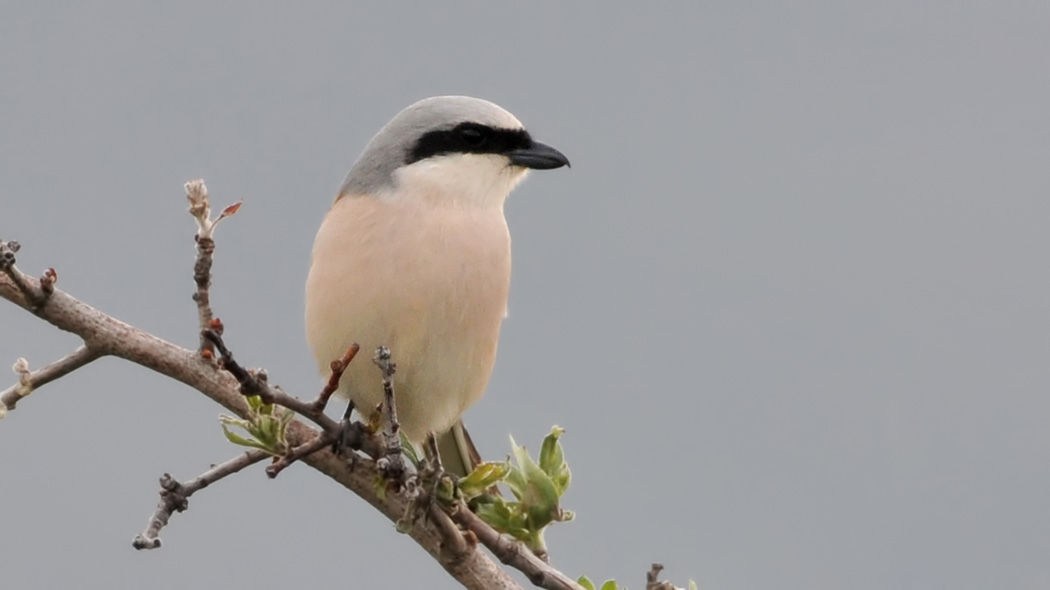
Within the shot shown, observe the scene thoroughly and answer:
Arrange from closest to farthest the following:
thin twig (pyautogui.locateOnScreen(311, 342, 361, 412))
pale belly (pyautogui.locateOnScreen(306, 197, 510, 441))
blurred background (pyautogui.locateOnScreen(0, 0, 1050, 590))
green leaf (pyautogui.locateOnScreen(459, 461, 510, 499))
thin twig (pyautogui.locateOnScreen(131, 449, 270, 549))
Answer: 1. thin twig (pyautogui.locateOnScreen(131, 449, 270, 549))
2. thin twig (pyautogui.locateOnScreen(311, 342, 361, 412))
3. green leaf (pyautogui.locateOnScreen(459, 461, 510, 499))
4. pale belly (pyautogui.locateOnScreen(306, 197, 510, 441))
5. blurred background (pyautogui.locateOnScreen(0, 0, 1050, 590))

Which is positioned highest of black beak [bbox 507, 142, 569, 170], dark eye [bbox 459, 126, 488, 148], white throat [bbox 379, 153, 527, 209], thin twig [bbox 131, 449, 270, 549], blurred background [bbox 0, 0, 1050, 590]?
blurred background [bbox 0, 0, 1050, 590]

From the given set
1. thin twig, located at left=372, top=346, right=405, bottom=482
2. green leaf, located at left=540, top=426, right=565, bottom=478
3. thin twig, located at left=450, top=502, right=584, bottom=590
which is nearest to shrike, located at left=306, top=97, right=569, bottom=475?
green leaf, located at left=540, top=426, right=565, bottom=478

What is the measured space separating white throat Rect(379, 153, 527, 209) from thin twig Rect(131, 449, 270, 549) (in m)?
1.24

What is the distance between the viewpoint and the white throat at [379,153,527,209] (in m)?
4.05

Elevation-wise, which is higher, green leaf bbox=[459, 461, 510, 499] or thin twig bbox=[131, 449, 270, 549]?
green leaf bbox=[459, 461, 510, 499]

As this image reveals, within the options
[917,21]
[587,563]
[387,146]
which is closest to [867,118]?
[917,21]

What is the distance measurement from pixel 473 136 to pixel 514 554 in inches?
56.5

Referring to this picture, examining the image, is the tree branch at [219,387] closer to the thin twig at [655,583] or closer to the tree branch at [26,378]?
the tree branch at [26,378]

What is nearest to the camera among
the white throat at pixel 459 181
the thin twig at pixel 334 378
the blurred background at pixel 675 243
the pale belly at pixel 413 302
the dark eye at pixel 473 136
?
the thin twig at pixel 334 378

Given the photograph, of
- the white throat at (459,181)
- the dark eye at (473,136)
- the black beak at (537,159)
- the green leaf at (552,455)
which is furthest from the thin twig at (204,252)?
the black beak at (537,159)

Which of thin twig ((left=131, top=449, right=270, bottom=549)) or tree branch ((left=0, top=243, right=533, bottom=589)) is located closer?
thin twig ((left=131, top=449, right=270, bottom=549))

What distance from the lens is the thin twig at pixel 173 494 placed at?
273 cm

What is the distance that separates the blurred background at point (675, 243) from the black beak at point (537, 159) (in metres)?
15.8

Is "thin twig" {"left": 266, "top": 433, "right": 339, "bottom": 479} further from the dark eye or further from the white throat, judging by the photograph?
the dark eye
